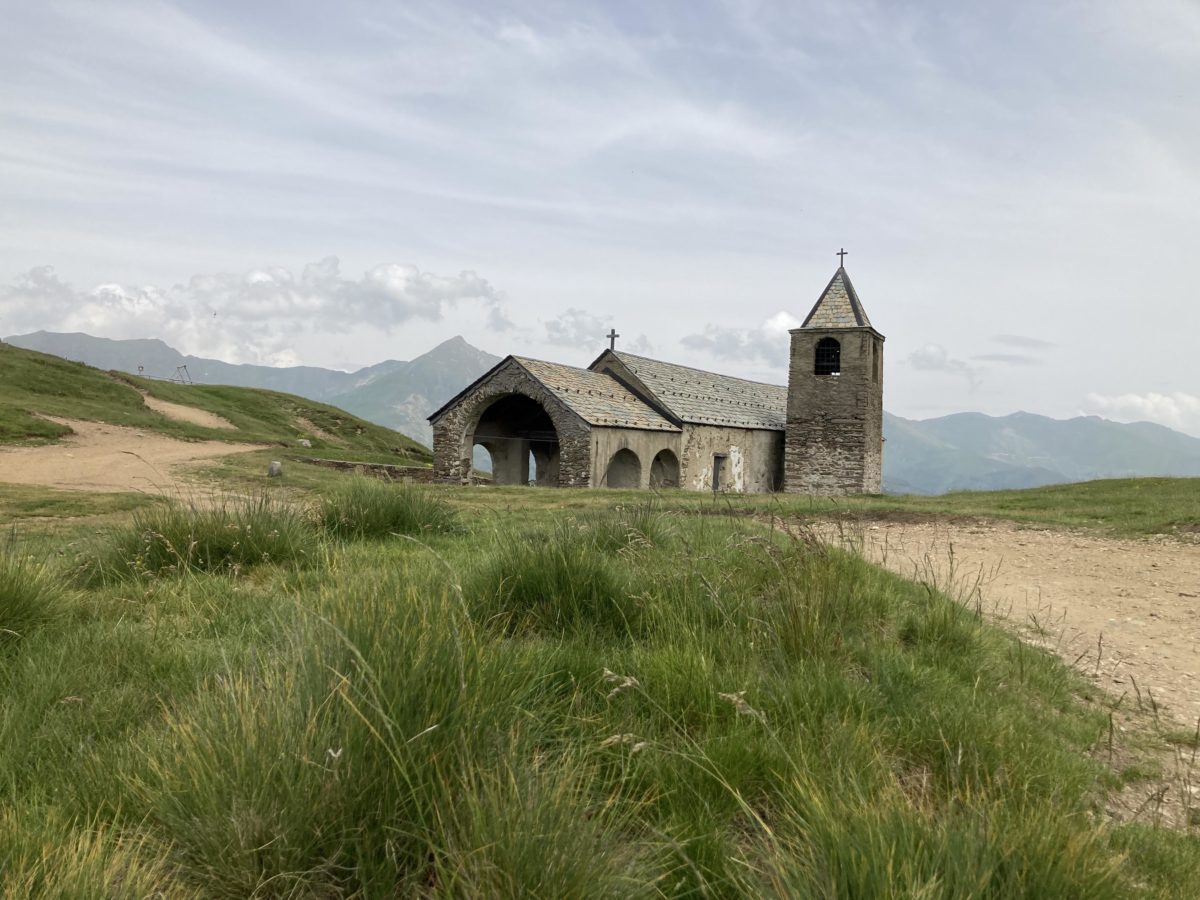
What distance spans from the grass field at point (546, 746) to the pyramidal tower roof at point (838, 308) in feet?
91.7

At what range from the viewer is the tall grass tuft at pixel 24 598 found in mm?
3848

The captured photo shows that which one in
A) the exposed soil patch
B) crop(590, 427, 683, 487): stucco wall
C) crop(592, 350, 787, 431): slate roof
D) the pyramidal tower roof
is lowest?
crop(590, 427, 683, 487): stucco wall

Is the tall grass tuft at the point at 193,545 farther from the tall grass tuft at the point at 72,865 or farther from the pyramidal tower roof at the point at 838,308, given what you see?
the pyramidal tower roof at the point at 838,308

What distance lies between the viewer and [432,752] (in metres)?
2.29

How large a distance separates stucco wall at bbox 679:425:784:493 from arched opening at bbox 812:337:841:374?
4.31 m

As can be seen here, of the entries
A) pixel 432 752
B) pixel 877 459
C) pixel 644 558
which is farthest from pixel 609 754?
pixel 877 459

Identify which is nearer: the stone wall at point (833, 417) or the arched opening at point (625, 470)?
the arched opening at point (625, 470)

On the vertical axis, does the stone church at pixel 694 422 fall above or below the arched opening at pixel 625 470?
above

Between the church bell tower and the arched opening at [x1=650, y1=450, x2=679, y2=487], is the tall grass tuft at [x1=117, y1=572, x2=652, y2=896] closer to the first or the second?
the arched opening at [x1=650, y1=450, x2=679, y2=487]

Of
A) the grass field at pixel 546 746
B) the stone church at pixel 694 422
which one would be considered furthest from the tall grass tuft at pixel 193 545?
the stone church at pixel 694 422

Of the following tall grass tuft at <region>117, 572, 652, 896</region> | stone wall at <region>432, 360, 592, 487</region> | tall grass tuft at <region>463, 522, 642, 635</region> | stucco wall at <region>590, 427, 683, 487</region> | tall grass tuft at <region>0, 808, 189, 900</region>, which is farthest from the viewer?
stone wall at <region>432, 360, 592, 487</region>

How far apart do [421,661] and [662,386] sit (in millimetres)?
30638

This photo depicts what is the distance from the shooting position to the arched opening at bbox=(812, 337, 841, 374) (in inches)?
1238

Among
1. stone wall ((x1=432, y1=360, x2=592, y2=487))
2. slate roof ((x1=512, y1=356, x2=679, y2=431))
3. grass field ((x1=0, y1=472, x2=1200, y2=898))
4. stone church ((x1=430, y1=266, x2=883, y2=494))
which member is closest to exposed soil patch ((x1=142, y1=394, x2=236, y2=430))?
stone wall ((x1=432, y1=360, x2=592, y2=487))
